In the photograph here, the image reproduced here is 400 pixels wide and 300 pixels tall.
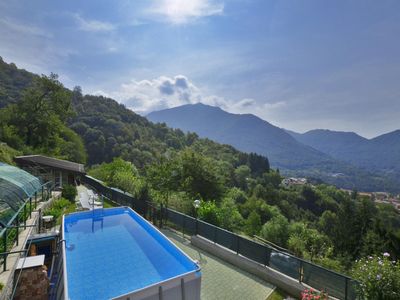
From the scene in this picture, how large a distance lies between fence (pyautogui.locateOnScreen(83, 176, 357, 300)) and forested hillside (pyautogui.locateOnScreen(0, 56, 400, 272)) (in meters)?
1.50

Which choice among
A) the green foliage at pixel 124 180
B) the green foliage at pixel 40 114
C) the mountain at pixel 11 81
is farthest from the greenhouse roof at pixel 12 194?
the mountain at pixel 11 81

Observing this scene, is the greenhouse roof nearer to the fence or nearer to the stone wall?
the stone wall

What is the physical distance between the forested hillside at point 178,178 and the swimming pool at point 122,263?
12.0 ft

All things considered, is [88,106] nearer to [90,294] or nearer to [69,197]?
[69,197]

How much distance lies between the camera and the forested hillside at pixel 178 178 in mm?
17931

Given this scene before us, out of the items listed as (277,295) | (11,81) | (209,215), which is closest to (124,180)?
(209,215)

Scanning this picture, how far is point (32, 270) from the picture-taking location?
646 centimetres

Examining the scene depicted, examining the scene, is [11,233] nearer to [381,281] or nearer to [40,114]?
[381,281]

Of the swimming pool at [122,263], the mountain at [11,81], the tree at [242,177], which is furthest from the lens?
the tree at [242,177]

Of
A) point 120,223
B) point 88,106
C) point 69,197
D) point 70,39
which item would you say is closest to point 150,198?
point 120,223

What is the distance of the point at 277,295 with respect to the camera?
7.73 m

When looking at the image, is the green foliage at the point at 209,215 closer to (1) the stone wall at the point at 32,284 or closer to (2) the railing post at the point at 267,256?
(2) the railing post at the point at 267,256

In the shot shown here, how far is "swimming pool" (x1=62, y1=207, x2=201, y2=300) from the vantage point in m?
6.85

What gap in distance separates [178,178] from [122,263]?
11896 mm
